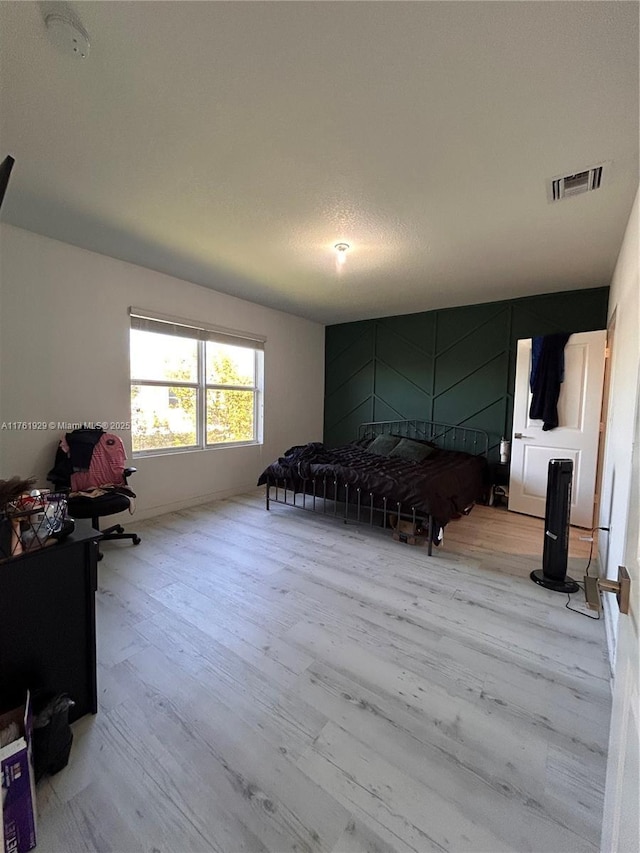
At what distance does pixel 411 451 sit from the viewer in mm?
4336

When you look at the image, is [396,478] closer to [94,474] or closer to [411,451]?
[411,451]

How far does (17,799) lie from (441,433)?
187 inches

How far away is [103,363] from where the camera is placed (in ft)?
10.7

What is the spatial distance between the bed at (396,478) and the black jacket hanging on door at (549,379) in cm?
91

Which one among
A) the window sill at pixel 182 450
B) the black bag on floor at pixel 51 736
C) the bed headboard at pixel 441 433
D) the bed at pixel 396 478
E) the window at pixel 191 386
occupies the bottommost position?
the black bag on floor at pixel 51 736

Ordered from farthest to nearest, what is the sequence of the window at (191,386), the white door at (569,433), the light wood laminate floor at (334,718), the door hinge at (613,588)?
1. the window at (191,386)
2. the white door at (569,433)
3. the light wood laminate floor at (334,718)
4. the door hinge at (613,588)

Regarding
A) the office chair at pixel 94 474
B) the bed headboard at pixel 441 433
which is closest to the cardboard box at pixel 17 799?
the office chair at pixel 94 474

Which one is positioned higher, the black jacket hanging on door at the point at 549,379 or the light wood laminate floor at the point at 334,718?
the black jacket hanging on door at the point at 549,379

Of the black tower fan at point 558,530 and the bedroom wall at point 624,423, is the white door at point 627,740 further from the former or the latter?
the black tower fan at point 558,530

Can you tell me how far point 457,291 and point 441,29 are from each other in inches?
121

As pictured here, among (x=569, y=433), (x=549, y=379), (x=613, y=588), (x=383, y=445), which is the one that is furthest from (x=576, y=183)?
(x=383, y=445)

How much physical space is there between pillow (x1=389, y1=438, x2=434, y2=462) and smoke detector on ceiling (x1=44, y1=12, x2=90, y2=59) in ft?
12.8

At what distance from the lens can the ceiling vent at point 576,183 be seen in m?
1.91

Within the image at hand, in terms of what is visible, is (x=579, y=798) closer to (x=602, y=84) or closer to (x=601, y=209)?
(x=602, y=84)
